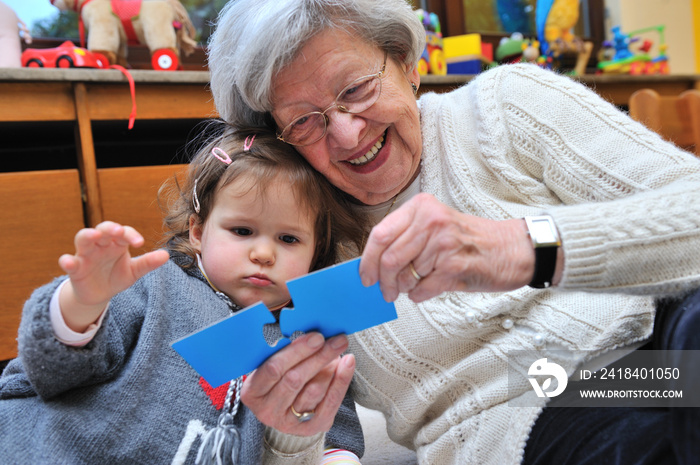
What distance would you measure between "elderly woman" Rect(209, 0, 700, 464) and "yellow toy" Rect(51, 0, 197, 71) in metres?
1.09

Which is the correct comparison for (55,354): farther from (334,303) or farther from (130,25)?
(130,25)

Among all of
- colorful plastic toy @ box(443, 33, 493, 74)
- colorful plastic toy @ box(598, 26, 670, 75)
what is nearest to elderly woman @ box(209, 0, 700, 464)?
colorful plastic toy @ box(443, 33, 493, 74)

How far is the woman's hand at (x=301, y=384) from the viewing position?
872 millimetres

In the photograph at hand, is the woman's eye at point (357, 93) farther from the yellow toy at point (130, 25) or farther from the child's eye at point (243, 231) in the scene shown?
the yellow toy at point (130, 25)

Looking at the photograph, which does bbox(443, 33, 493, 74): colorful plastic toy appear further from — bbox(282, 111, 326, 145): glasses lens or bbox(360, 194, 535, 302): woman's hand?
bbox(360, 194, 535, 302): woman's hand

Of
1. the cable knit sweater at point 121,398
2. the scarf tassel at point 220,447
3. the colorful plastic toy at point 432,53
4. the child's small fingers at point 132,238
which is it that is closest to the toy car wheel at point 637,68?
the colorful plastic toy at point 432,53

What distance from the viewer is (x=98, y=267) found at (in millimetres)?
822

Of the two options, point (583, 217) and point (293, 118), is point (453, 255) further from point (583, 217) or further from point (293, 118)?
point (293, 118)

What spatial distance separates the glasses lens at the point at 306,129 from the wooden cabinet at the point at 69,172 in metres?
0.84

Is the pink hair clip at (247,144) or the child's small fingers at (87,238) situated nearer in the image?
the child's small fingers at (87,238)

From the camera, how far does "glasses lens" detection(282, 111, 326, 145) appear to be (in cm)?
123

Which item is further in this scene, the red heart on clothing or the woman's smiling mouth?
the woman's smiling mouth

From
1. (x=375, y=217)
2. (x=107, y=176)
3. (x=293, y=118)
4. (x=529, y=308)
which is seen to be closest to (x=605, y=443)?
(x=529, y=308)

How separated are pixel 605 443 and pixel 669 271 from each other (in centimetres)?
28
